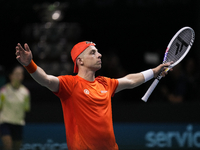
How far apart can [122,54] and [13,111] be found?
5.21 metres

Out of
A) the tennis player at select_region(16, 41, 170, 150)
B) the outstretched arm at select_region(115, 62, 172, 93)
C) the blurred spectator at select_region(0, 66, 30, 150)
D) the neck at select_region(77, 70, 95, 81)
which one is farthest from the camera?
the blurred spectator at select_region(0, 66, 30, 150)

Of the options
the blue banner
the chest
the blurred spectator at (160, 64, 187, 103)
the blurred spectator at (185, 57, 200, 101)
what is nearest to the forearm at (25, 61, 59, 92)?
the chest

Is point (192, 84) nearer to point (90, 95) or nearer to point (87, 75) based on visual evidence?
point (87, 75)

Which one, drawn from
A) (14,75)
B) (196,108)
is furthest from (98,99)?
(196,108)

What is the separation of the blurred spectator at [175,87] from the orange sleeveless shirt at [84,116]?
4.51 meters

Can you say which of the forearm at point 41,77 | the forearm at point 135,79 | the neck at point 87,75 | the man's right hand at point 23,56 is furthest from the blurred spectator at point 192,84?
the man's right hand at point 23,56

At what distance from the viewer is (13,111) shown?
6.86 m

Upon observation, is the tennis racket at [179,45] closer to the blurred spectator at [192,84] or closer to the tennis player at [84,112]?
the tennis player at [84,112]

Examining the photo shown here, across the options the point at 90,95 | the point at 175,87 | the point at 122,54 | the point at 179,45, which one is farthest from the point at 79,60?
the point at 122,54

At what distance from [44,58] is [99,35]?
2534mm

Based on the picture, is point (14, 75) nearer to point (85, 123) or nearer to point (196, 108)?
point (85, 123)

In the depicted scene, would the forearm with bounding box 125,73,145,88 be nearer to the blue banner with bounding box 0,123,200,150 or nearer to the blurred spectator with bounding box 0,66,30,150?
the blurred spectator with bounding box 0,66,30,150

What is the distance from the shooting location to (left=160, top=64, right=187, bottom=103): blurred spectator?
7961 millimetres

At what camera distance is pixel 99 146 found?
3730 millimetres
